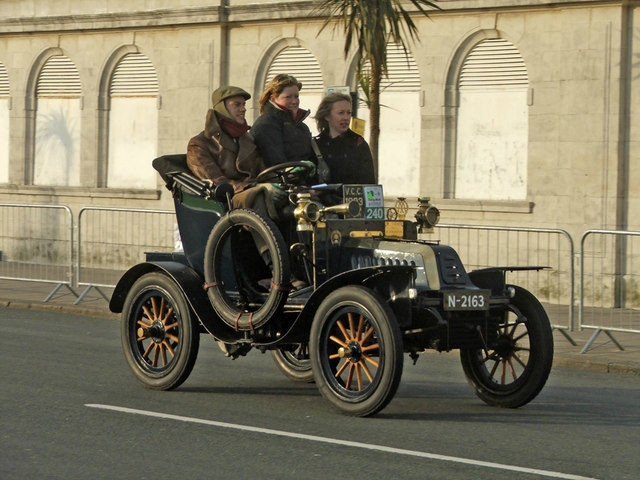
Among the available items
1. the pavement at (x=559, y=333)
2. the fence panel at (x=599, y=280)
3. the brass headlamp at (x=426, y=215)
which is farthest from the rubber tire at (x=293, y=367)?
the fence panel at (x=599, y=280)

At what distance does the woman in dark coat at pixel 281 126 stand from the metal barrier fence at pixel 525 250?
425 centimetres

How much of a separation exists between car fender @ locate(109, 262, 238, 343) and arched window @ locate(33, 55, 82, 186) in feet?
52.1

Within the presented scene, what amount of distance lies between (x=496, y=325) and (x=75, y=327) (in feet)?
22.7

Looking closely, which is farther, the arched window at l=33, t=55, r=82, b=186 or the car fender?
the arched window at l=33, t=55, r=82, b=186

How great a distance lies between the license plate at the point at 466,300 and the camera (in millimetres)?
8781

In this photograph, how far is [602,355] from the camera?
1285 cm

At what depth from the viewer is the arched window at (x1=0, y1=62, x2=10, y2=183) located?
88.1 ft

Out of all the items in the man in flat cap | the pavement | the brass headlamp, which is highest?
the man in flat cap

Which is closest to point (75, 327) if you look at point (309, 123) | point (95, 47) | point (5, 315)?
point (5, 315)

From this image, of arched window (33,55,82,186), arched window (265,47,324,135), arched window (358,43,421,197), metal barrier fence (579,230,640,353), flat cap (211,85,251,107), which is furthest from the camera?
arched window (33,55,82,186)

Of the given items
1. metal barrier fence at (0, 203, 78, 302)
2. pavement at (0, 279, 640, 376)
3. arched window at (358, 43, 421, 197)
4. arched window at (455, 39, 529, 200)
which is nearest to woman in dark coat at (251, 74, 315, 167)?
pavement at (0, 279, 640, 376)

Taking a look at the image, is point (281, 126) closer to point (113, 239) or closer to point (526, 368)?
point (526, 368)

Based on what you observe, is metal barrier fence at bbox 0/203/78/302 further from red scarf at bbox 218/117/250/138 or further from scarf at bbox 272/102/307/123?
scarf at bbox 272/102/307/123

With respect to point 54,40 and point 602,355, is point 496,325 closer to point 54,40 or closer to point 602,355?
point 602,355
